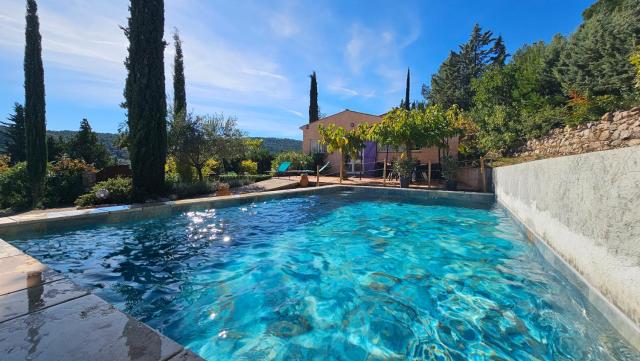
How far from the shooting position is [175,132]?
1305 centimetres

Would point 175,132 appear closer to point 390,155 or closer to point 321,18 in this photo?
point 321,18

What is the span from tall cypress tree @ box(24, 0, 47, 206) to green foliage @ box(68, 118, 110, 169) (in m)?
12.6

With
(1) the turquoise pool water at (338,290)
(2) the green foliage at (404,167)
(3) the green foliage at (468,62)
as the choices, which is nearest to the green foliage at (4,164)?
(1) the turquoise pool water at (338,290)

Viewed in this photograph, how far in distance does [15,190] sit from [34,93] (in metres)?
4.11

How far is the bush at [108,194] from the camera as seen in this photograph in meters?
8.82

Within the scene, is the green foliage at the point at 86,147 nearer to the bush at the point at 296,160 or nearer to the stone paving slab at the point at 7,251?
the bush at the point at 296,160

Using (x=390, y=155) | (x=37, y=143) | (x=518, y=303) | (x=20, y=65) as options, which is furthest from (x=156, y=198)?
(x=390, y=155)

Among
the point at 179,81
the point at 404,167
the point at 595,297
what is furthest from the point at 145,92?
the point at 595,297

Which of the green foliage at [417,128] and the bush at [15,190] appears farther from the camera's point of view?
the green foliage at [417,128]

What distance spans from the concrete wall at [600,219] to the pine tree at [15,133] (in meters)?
36.7

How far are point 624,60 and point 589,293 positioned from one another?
1416cm

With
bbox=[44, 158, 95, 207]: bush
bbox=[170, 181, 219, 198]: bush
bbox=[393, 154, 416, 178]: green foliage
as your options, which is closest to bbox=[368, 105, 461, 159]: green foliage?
bbox=[393, 154, 416, 178]: green foliage

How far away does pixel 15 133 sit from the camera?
26.4m

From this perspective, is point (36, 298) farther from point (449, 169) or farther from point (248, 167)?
point (248, 167)
